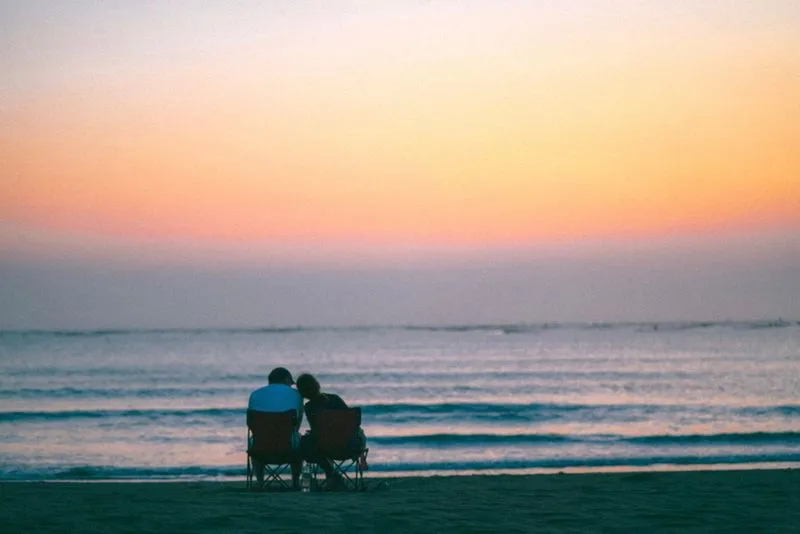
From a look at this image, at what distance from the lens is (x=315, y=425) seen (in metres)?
10.8

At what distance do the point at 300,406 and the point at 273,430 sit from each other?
373 millimetres

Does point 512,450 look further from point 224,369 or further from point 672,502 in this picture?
point 224,369

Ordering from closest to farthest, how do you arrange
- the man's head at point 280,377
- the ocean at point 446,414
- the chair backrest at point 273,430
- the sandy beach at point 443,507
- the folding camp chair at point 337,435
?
1. the sandy beach at point 443,507
2. the chair backrest at point 273,430
3. the folding camp chair at point 337,435
4. the man's head at point 280,377
5. the ocean at point 446,414

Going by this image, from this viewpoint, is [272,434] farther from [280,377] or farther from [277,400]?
[280,377]

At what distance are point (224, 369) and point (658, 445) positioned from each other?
32.7 metres

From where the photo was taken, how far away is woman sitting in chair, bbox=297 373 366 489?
10.8m

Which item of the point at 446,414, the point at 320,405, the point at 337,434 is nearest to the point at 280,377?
the point at 320,405

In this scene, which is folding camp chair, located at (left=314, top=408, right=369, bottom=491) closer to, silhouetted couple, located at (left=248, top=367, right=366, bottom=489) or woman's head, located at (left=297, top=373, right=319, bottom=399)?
silhouetted couple, located at (left=248, top=367, right=366, bottom=489)

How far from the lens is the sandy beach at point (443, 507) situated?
26.0ft

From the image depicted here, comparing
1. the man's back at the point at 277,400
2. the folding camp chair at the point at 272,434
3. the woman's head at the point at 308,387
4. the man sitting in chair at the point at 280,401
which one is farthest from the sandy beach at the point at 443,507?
the woman's head at the point at 308,387

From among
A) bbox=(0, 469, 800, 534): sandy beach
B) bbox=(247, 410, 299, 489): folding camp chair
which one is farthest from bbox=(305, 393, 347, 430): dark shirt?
bbox=(0, 469, 800, 534): sandy beach

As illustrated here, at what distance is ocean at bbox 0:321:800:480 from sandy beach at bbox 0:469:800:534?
4.61m

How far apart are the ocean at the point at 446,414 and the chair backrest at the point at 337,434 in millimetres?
4023

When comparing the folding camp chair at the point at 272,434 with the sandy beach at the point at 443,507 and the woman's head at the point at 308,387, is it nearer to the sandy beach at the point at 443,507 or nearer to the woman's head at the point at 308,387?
the woman's head at the point at 308,387
